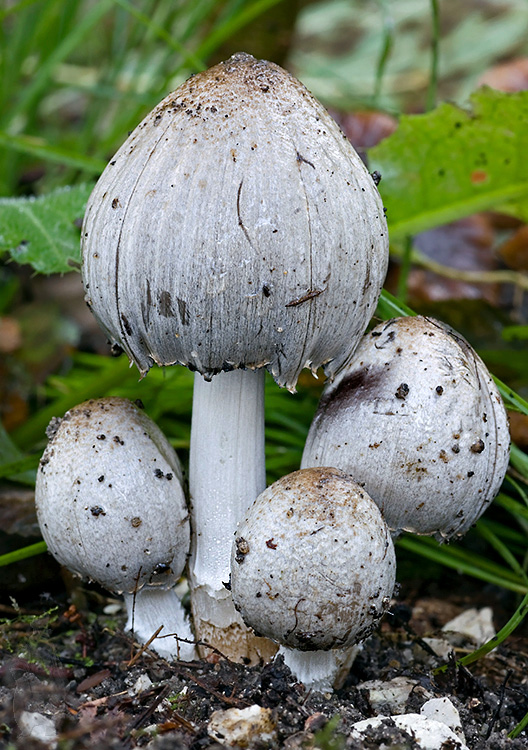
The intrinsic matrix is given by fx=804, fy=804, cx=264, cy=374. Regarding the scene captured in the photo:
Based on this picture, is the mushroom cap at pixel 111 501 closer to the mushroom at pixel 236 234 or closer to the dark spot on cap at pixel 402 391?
the mushroom at pixel 236 234

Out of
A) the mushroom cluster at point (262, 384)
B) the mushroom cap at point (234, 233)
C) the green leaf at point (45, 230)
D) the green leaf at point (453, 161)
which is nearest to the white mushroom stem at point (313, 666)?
the mushroom cluster at point (262, 384)

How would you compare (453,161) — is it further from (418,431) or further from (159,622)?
(159,622)

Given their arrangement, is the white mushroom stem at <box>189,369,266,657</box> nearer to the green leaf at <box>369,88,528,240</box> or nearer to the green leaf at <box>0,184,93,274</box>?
the green leaf at <box>0,184,93,274</box>

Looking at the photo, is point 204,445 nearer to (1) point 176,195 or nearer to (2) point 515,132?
(1) point 176,195

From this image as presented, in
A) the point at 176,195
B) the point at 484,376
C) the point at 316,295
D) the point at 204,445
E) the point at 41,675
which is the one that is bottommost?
the point at 41,675

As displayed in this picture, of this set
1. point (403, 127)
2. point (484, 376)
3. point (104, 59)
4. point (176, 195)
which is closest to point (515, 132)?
point (403, 127)

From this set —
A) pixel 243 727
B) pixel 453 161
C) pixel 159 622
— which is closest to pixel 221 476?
pixel 159 622
